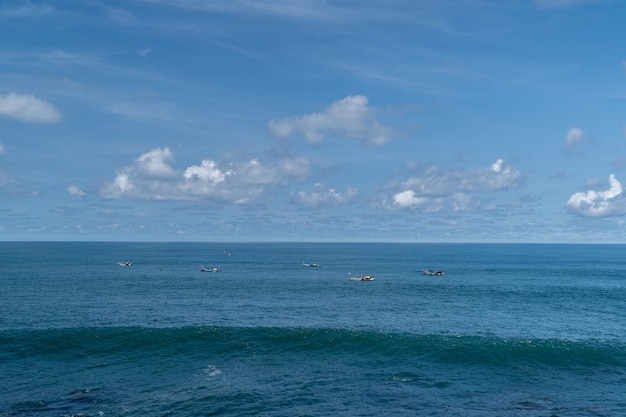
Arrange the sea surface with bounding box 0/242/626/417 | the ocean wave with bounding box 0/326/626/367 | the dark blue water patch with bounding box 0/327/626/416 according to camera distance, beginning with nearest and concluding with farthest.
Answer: the dark blue water patch with bounding box 0/327/626/416
the sea surface with bounding box 0/242/626/417
the ocean wave with bounding box 0/326/626/367

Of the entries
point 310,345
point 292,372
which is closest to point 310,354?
point 310,345

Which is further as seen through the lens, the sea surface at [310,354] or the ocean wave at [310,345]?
the ocean wave at [310,345]

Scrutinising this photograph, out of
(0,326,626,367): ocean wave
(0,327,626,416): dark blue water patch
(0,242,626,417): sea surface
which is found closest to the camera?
(0,327,626,416): dark blue water patch

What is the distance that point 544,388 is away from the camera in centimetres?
6506

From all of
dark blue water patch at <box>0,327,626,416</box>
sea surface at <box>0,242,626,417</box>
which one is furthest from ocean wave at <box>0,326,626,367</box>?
sea surface at <box>0,242,626,417</box>

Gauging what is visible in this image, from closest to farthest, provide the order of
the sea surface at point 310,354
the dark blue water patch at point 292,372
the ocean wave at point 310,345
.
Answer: the dark blue water patch at point 292,372 < the sea surface at point 310,354 < the ocean wave at point 310,345

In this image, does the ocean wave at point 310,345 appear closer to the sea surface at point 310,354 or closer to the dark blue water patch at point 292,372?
the dark blue water patch at point 292,372

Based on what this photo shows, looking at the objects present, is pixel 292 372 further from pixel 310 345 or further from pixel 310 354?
pixel 310 345

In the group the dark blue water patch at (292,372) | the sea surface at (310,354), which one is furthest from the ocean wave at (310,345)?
the sea surface at (310,354)

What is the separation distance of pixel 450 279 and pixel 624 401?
127963 millimetres

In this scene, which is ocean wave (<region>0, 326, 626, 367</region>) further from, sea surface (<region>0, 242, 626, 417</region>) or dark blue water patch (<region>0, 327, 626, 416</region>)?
sea surface (<region>0, 242, 626, 417</region>)

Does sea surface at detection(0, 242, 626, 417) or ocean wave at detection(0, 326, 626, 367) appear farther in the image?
ocean wave at detection(0, 326, 626, 367)

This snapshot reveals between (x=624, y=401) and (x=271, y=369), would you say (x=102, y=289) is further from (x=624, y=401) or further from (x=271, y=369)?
(x=624, y=401)

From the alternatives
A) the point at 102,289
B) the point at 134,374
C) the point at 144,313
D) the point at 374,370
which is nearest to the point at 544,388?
the point at 374,370
